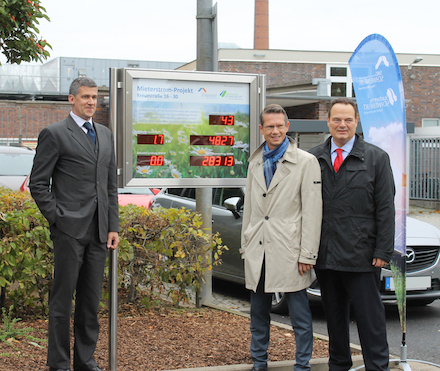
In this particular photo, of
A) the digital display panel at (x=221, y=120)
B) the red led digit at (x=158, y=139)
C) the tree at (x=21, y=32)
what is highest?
the tree at (x=21, y=32)

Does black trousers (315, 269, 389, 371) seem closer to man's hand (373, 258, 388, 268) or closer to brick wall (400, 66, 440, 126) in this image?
man's hand (373, 258, 388, 268)

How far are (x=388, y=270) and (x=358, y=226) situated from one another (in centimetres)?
259

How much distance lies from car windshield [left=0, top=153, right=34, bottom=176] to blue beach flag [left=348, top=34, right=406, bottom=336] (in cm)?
1114

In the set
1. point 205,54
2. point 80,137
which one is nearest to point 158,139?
point 80,137

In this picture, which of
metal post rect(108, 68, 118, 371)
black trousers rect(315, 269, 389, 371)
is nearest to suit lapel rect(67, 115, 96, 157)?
metal post rect(108, 68, 118, 371)

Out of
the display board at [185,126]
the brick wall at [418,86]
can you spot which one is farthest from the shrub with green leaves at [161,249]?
the brick wall at [418,86]

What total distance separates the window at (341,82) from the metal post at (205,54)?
29.2 m

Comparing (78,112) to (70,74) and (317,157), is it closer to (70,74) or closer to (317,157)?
(317,157)

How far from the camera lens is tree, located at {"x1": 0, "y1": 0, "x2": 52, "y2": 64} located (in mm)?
5445

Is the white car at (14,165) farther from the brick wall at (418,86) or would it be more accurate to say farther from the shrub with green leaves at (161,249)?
the brick wall at (418,86)

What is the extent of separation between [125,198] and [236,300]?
4888mm

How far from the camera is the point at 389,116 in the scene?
4516 millimetres

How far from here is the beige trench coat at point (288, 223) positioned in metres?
3.85

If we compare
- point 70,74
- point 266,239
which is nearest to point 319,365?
point 266,239
